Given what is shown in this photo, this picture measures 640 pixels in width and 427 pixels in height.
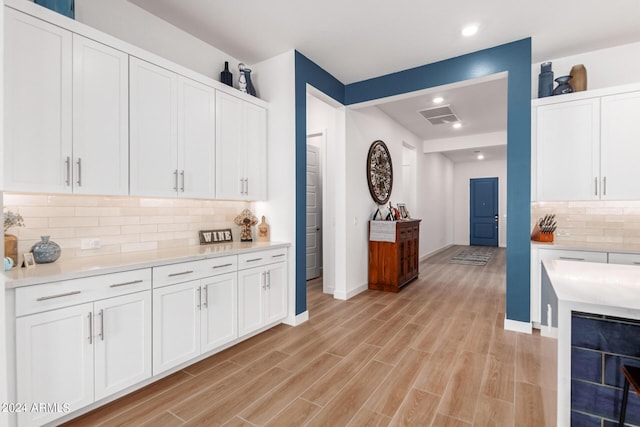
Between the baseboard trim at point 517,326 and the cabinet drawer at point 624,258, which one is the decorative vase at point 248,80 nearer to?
the baseboard trim at point 517,326

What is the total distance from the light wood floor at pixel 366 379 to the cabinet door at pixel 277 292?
183 millimetres

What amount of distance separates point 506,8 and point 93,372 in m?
4.13

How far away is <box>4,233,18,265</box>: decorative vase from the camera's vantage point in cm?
187

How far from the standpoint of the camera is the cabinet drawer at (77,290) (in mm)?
1624

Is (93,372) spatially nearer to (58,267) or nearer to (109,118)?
(58,267)

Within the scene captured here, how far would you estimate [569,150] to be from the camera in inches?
128

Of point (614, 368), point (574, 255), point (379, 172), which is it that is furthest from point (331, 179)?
point (614, 368)

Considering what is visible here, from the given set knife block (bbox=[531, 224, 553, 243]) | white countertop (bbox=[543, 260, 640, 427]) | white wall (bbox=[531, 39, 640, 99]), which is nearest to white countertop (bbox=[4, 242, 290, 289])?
white countertop (bbox=[543, 260, 640, 427])

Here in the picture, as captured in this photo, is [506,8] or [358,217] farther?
[358,217]

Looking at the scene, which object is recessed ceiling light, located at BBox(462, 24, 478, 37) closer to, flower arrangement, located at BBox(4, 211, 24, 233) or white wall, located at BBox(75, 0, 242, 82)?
white wall, located at BBox(75, 0, 242, 82)

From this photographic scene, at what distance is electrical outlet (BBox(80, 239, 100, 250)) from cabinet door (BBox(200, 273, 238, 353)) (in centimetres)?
83

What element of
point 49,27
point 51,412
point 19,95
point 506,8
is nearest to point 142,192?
point 19,95

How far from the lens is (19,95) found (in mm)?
1772

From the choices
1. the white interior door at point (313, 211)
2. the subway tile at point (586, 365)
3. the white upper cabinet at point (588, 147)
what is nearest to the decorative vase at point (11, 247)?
the subway tile at point (586, 365)
